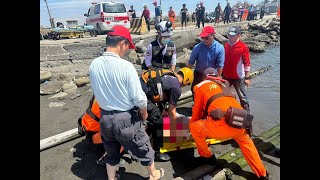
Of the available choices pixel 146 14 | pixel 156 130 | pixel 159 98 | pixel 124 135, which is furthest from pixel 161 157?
pixel 146 14

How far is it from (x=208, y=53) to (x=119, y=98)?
2.64m

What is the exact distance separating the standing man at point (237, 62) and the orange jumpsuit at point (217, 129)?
1.55 meters

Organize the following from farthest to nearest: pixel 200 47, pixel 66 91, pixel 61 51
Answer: pixel 61 51, pixel 66 91, pixel 200 47

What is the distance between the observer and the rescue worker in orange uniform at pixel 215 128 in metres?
3.48

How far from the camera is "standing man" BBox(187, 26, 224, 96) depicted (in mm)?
4961

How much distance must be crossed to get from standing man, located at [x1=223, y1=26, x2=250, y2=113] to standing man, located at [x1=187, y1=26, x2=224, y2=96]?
0.15 m

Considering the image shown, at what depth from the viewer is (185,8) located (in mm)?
20859

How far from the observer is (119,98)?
9.95 feet

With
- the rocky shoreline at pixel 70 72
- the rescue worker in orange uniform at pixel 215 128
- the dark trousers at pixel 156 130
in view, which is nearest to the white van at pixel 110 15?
the rocky shoreline at pixel 70 72

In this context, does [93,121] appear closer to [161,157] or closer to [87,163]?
[87,163]

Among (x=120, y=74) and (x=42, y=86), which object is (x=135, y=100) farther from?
(x=42, y=86)

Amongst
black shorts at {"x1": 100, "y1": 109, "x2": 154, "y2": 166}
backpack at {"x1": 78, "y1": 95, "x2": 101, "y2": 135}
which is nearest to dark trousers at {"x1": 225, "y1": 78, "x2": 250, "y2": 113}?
black shorts at {"x1": 100, "y1": 109, "x2": 154, "y2": 166}

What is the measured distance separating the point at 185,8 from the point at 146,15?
3764 mm
